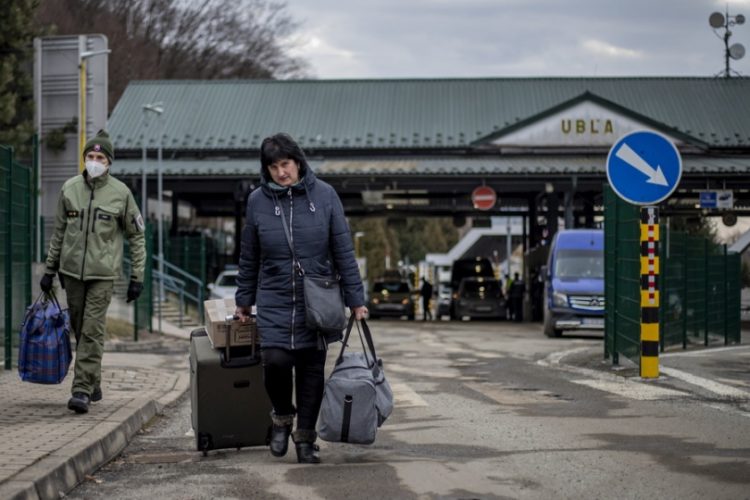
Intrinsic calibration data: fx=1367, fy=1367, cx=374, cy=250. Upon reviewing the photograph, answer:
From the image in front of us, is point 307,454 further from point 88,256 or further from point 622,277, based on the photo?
point 622,277

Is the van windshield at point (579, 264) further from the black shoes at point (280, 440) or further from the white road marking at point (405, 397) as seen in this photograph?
the black shoes at point (280, 440)

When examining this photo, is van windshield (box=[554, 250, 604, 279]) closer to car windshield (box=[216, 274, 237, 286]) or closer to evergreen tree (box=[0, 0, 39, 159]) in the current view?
car windshield (box=[216, 274, 237, 286])

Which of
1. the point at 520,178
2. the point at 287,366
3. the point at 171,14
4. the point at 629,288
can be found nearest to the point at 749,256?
the point at 520,178

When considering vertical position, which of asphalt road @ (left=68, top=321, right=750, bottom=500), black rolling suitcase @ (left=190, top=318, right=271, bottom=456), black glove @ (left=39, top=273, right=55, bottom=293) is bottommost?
asphalt road @ (left=68, top=321, right=750, bottom=500)

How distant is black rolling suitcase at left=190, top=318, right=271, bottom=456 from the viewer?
24.8 ft

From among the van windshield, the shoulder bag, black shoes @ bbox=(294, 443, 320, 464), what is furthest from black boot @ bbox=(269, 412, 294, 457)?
the van windshield

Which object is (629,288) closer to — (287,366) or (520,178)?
(287,366)

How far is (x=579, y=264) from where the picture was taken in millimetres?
27641

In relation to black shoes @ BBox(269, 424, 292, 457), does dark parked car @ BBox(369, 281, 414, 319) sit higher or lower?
lower

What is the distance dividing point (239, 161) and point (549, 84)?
467 inches

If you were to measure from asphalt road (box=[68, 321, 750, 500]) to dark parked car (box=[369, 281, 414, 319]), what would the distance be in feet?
124

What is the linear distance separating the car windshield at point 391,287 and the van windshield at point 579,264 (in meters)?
22.9

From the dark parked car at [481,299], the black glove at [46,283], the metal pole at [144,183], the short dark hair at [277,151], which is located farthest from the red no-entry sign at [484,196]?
the short dark hair at [277,151]

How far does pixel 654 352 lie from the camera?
42.7ft
